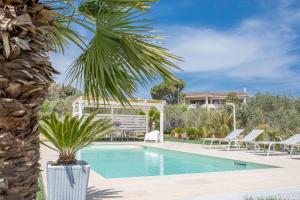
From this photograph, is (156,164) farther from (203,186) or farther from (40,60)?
(40,60)

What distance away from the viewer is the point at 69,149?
5934 mm

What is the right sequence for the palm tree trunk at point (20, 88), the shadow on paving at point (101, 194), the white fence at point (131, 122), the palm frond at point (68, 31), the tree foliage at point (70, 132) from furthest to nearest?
the white fence at point (131, 122) → the shadow on paving at point (101, 194) → the tree foliage at point (70, 132) → the palm frond at point (68, 31) → the palm tree trunk at point (20, 88)

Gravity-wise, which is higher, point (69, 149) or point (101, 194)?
point (69, 149)

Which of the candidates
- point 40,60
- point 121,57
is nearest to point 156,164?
point 121,57

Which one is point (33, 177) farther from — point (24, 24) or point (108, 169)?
point (108, 169)

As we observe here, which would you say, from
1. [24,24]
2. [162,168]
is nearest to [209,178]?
[162,168]

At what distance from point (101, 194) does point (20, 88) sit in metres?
4.62

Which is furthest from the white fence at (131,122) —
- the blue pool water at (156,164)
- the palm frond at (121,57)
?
the palm frond at (121,57)

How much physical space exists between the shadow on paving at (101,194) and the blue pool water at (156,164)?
4.04 m

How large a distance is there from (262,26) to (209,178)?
23308 mm

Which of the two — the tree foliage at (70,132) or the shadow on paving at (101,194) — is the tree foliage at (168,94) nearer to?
the shadow on paving at (101,194)

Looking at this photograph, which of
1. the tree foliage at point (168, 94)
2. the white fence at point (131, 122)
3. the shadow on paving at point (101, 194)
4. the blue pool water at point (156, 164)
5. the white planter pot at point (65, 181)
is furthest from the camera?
the tree foliage at point (168, 94)

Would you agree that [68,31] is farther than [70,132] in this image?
No

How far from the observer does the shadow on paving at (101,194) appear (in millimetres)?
6602
